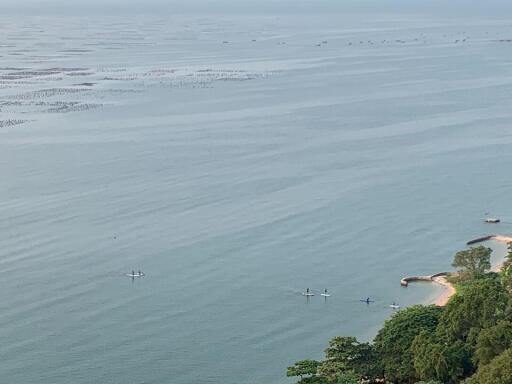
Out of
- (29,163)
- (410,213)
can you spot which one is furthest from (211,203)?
(29,163)

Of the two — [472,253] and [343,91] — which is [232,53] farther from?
[472,253]

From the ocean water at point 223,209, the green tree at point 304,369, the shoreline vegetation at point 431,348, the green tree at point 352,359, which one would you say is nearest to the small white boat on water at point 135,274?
the ocean water at point 223,209

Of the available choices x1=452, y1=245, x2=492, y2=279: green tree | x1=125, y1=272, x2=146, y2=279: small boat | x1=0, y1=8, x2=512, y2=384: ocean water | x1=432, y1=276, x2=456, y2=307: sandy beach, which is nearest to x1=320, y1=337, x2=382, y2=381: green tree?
x1=0, y1=8, x2=512, y2=384: ocean water

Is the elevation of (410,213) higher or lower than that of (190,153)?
lower

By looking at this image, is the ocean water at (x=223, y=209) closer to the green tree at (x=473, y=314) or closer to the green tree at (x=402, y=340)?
the green tree at (x=402, y=340)

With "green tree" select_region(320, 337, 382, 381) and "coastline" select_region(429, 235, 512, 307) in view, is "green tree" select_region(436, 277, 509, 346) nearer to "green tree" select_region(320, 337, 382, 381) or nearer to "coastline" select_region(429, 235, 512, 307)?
"green tree" select_region(320, 337, 382, 381)

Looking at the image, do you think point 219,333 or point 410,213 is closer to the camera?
point 219,333
